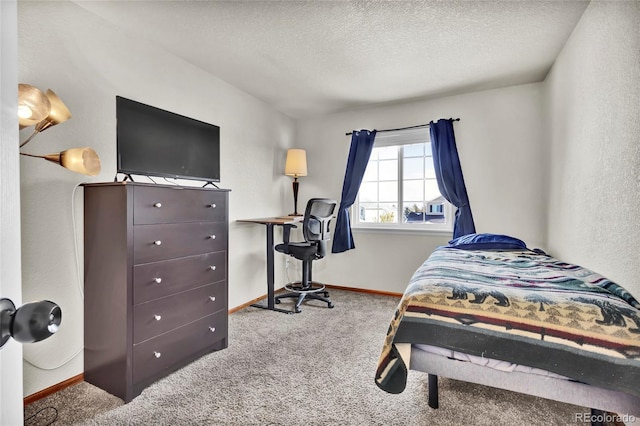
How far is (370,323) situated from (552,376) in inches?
73.8

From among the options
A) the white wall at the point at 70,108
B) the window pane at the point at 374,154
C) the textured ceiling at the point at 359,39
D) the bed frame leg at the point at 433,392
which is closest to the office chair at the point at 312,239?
the window pane at the point at 374,154

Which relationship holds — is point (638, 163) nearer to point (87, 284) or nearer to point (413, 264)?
point (413, 264)

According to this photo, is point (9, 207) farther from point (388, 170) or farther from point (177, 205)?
point (388, 170)

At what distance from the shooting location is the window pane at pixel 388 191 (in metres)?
4.01

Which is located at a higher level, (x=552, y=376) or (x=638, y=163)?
(x=638, y=163)

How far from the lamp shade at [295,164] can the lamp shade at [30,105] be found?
2.75 m

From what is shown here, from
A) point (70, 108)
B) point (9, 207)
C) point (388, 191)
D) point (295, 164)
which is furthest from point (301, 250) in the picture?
point (9, 207)

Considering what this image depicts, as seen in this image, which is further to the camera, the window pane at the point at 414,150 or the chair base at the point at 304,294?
the window pane at the point at 414,150

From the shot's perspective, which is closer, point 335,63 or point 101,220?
point 101,220

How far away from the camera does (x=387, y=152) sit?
4059mm

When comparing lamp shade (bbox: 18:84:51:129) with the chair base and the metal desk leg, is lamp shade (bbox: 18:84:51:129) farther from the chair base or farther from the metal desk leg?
the chair base

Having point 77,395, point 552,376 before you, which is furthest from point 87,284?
point 552,376

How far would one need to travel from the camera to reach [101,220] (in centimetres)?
191

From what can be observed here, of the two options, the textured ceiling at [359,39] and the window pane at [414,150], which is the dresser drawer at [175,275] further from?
the window pane at [414,150]
